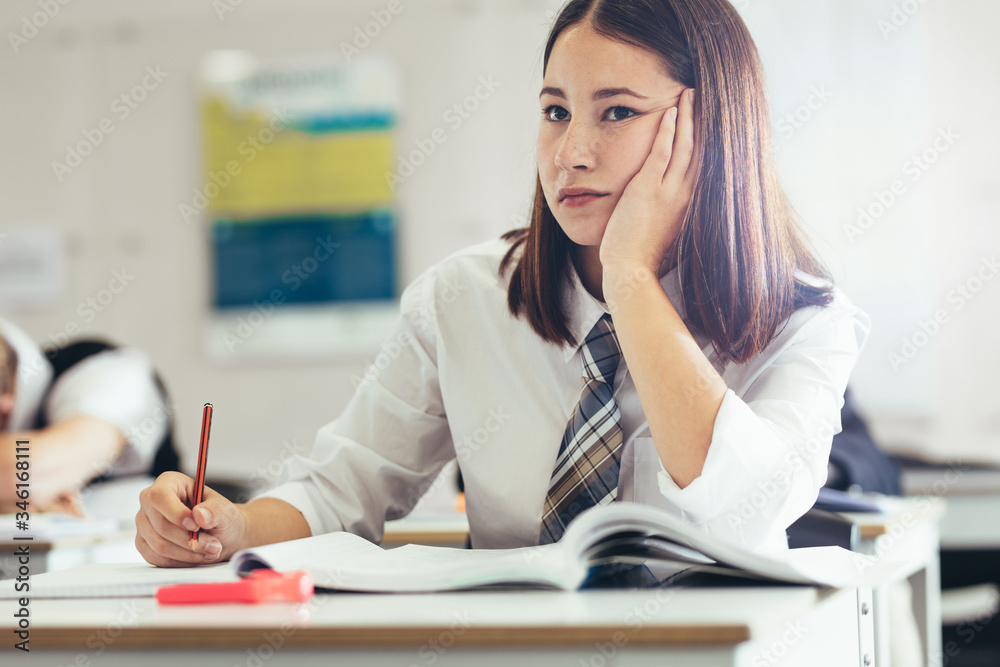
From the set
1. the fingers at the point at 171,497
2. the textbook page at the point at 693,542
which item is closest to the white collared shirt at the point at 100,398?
the fingers at the point at 171,497

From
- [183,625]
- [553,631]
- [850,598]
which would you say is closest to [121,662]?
[183,625]

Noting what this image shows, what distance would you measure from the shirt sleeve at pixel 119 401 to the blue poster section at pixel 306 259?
4.90ft

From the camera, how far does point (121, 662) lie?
2.14ft

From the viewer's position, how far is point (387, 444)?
123cm

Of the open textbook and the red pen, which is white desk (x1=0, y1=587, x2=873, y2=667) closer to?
the open textbook

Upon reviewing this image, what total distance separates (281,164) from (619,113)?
116 inches

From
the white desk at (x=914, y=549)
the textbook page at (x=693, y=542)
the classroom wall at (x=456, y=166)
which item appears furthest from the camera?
the classroom wall at (x=456, y=166)

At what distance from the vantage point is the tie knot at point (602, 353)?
3.55 feet

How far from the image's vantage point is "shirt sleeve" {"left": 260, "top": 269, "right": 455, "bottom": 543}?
1177 mm

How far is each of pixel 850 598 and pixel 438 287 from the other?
2.18 ft

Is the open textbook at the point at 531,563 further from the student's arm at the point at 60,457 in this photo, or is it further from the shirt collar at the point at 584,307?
the student's arm at the point at 60,457

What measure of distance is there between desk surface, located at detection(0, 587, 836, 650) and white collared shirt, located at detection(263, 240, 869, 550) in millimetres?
243

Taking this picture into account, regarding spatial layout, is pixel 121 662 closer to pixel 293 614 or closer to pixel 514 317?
pixel 293 614

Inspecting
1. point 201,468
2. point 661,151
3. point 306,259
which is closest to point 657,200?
point 661,151
